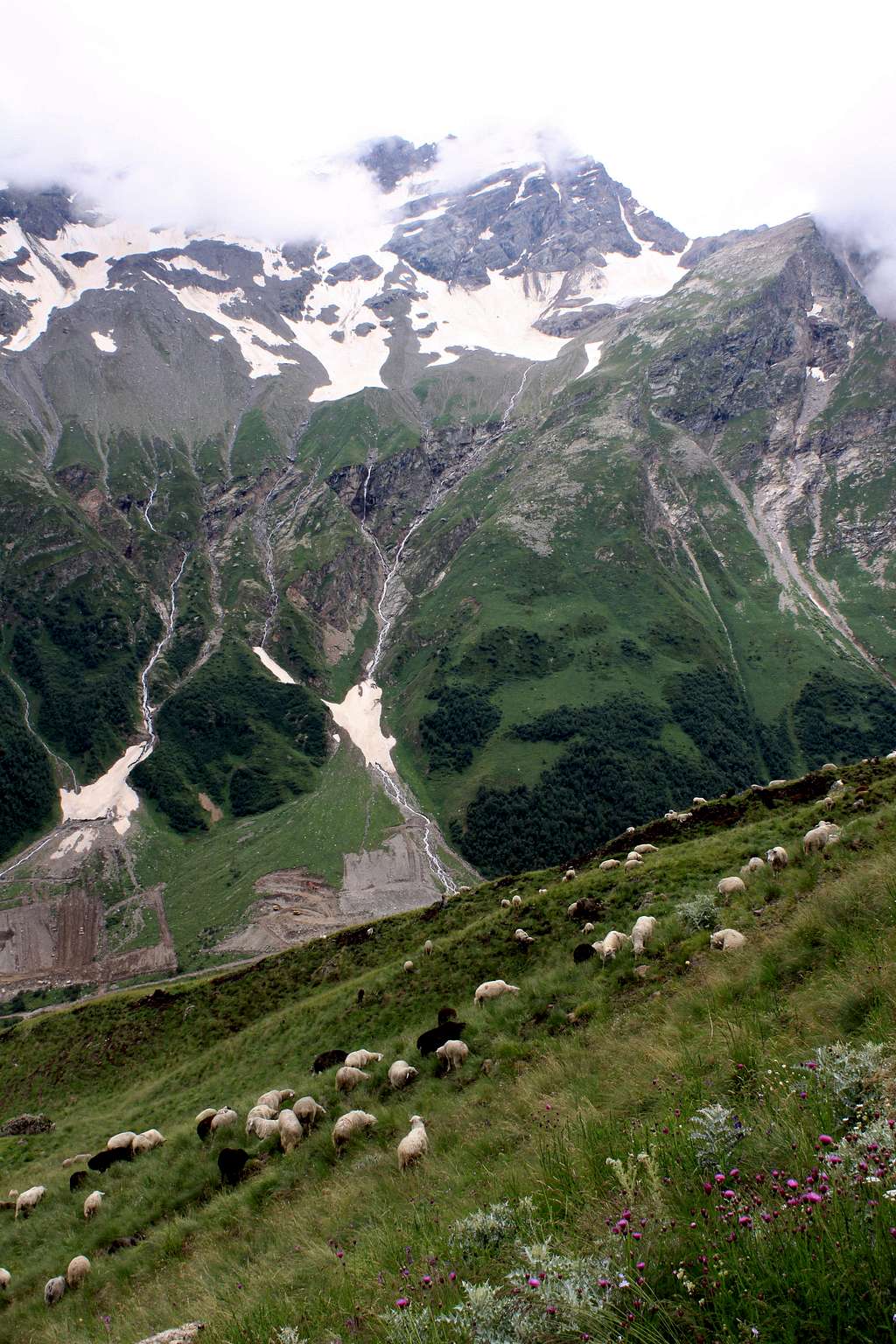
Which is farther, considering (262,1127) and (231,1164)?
(262,1127)

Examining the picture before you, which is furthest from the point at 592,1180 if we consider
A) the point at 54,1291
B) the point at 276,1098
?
the point at 276,1098

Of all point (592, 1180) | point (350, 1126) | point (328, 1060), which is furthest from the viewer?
point (328, 1060)

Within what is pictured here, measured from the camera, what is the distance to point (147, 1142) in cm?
1558

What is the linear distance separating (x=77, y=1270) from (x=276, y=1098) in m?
4.69

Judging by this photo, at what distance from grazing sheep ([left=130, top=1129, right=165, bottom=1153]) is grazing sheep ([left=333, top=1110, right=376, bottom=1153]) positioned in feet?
24.9

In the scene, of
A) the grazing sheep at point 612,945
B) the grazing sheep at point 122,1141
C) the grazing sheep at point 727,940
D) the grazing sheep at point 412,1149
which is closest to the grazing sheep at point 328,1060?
the grazing sheep at point 122,1141

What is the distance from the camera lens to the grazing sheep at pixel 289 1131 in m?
12.0

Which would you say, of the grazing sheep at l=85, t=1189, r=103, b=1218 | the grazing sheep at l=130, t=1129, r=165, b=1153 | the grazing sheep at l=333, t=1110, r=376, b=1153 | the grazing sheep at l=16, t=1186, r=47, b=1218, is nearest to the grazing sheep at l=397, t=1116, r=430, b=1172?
the grazing sheep at l=333, t=1110, r=376, b=1153

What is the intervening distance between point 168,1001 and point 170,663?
162m

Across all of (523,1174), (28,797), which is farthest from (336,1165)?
(28,797)

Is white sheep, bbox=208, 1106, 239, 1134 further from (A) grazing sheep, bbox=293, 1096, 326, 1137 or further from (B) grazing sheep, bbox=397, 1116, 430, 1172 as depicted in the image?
(B) grazing sheep, bbox=397, 1116, 430, 1172

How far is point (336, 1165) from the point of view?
410 inches

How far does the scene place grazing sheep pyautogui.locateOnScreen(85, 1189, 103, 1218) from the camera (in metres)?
13.0

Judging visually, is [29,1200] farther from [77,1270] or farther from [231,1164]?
[231,1164]
